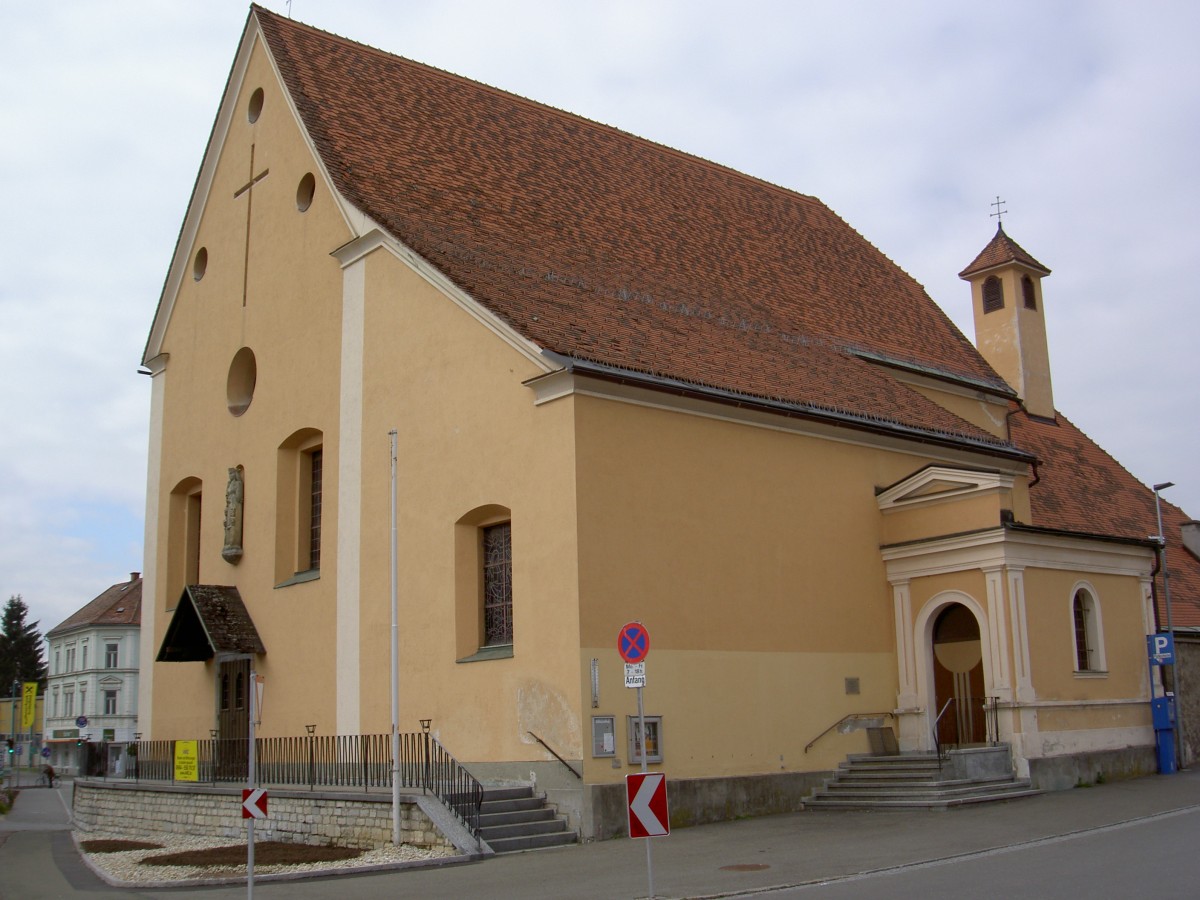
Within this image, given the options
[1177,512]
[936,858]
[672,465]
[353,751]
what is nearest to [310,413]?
[353,751]

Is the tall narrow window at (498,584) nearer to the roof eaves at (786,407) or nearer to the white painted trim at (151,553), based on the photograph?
Result: the roof eaves at (786,407)

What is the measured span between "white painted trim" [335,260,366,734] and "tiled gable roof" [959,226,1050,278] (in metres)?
17.1

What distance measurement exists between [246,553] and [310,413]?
134 inches

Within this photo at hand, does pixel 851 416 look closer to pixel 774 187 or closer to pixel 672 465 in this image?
pixel 672 465

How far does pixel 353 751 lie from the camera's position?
19.7 m

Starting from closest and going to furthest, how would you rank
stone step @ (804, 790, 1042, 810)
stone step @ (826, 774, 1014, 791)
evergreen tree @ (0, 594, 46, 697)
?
stone step @ (804, 790, 1042, 810)
stone step @ (826, 774, 1014, 791)
evergreen tree @ (0, 594, 46, 697)

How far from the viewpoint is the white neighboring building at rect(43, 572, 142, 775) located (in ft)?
247

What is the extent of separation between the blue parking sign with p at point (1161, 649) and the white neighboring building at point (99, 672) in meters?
63.6

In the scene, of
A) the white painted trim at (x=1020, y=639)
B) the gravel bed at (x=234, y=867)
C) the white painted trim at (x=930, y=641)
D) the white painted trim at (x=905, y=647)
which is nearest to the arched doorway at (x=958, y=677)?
the white painted trim at (x=930, y=641)

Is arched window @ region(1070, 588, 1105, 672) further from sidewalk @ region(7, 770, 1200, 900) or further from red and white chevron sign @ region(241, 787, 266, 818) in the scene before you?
red and white chevron sign @ region(241, 787, 266, 818)

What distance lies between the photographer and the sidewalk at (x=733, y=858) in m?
12.5

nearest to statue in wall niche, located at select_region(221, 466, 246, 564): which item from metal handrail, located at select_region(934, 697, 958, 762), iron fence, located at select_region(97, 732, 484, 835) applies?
iron fence, located at select_region(97, 732, 484, 835)

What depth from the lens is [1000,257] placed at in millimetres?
31500

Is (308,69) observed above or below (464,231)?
above
